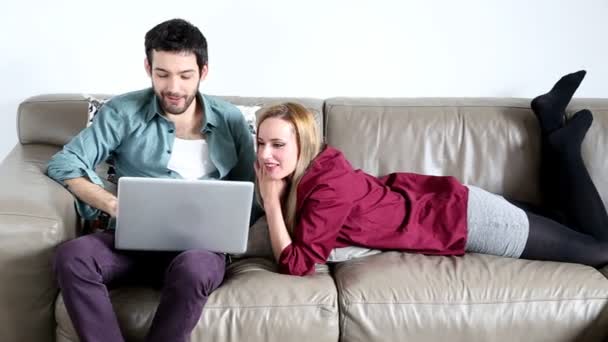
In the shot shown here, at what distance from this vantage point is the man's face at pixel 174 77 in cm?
188

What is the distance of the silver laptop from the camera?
5.21 ft

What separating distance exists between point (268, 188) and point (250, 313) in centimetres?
35

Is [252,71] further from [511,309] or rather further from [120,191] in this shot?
[511,309]

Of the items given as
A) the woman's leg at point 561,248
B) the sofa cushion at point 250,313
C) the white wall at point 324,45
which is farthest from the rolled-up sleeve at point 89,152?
the woman's leg at point 561,248

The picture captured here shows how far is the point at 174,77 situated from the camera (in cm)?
188

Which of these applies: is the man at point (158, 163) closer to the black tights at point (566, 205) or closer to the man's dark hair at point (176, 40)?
the man's dark hair at point (176, 40)

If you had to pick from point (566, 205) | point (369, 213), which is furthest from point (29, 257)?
point (566, 205)

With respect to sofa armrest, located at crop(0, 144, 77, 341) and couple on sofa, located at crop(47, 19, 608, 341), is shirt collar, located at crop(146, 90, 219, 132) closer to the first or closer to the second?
couple on sofa, located at crop(47, 19, 608, 341)

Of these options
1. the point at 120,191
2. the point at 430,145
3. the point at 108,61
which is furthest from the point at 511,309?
the point at 108,61

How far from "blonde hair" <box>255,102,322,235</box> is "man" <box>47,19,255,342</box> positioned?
7.9 inches

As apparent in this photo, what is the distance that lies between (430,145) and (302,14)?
68 cm

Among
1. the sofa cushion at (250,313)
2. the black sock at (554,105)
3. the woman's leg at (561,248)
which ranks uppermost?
the black sock at (554,105)

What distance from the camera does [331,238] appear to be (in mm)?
1884

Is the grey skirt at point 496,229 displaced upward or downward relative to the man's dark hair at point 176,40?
downward
